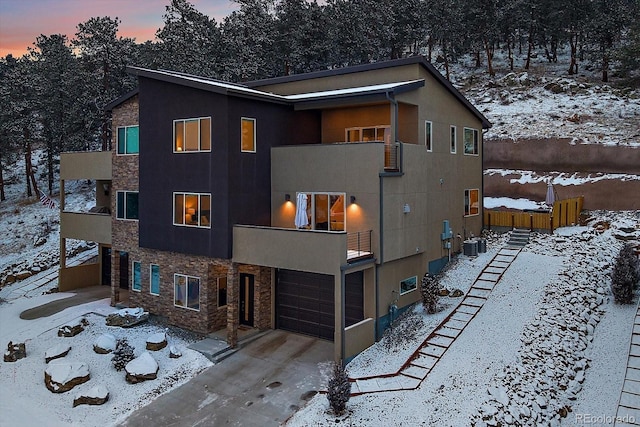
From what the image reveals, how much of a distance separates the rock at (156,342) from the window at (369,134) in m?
9.64

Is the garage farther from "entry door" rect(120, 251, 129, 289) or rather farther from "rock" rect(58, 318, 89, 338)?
"entry door" rect(120, 251, 129, 289)

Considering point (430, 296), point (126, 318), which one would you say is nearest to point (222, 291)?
point (126, 318)

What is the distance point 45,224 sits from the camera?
32781mm

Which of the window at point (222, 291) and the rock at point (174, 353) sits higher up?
the window at point (222, 291)

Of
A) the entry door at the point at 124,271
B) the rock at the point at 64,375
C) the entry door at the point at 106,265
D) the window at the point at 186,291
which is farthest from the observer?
the entry door at the point at 106,265

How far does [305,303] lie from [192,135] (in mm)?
7041

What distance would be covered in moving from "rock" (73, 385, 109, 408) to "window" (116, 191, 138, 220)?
833 centimetres

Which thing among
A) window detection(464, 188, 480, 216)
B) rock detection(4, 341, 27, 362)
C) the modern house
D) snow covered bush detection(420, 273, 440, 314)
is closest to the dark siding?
the modern house

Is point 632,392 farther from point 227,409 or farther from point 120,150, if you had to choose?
point 120,150

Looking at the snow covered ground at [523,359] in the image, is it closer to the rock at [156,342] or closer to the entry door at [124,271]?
the rock at [156,342]

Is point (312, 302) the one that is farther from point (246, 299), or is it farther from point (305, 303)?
point (246, 299)

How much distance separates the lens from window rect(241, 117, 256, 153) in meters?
15.7

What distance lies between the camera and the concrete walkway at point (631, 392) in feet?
35.6

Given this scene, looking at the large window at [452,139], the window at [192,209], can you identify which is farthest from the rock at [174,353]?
the large window at [452,139]
